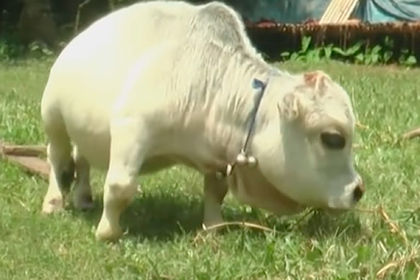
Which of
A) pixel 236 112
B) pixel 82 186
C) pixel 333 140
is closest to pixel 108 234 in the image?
pixel 236 112

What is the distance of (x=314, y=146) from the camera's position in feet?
18.9

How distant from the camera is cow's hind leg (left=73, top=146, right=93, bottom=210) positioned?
23.0 feet

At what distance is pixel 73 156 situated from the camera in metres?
7.13

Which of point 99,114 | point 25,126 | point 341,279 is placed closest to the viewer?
point 341,279

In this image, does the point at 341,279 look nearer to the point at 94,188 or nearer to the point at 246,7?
the point at 94,188

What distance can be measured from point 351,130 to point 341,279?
957mm

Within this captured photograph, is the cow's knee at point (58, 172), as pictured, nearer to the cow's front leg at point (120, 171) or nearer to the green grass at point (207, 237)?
the green grass at point (207, 237)

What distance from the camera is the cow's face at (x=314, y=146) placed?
5.73 meters

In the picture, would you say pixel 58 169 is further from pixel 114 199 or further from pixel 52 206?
pixel 114 199

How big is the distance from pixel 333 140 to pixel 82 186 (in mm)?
1866

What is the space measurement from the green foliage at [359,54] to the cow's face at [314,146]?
37.0 ft

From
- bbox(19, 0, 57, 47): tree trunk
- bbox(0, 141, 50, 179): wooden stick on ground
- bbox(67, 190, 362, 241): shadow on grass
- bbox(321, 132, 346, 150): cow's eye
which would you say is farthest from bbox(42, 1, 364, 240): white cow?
bbox(19, 0, 57, 47): tree trunk

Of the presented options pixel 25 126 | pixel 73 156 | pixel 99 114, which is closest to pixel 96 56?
pixel 99 114

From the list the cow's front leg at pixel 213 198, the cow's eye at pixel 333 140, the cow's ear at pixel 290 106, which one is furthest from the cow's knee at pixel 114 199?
the cow's eye at pixel 333 140
